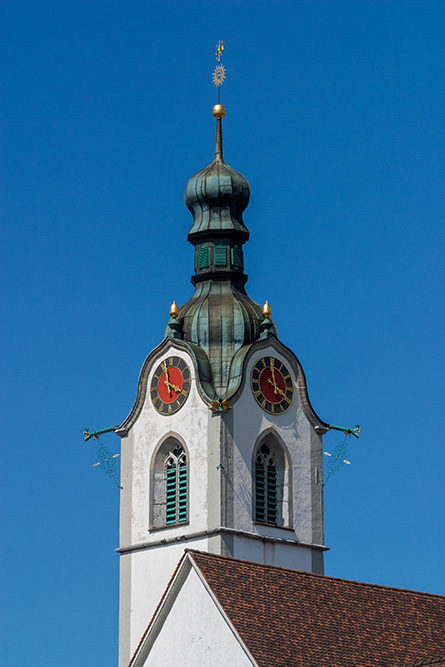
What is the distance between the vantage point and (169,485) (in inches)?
2518

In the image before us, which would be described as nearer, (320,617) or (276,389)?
(320,617)

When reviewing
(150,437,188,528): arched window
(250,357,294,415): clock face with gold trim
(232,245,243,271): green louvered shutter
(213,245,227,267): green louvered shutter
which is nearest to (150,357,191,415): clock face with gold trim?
(150,437,188,528): arched window

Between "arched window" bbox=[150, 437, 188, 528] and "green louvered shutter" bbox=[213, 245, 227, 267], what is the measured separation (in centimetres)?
560

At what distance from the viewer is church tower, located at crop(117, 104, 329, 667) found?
62.6 m

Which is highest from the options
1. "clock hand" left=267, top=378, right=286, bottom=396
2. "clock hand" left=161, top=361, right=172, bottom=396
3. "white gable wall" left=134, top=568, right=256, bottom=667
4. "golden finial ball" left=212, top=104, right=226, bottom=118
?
"golden finial ball" left=212, top=104, right=226, bottom=118

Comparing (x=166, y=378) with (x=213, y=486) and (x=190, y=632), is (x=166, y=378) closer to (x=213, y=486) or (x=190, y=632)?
(x=213, y=486)

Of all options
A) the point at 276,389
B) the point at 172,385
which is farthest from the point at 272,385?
the point at 172,385

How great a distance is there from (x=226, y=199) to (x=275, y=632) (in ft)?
78.3

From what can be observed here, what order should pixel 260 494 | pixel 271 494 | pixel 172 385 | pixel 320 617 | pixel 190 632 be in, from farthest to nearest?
pixel 172 385
pixel 271 494
pixel 260 494
pixel 320 617
pixel 190 632

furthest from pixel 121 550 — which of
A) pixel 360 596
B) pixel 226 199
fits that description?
pixel 360 596

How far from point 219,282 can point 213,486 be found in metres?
7.00

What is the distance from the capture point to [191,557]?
4681cm

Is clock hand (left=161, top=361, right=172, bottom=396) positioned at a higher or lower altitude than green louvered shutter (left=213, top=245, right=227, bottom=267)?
lower

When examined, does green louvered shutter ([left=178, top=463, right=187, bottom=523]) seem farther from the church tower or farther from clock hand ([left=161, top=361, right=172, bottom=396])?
clock hand ([left=161, top=361, right=172, bottom=396])
